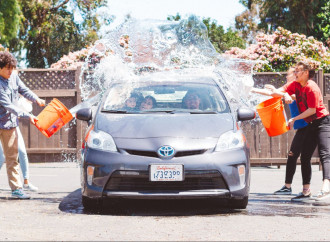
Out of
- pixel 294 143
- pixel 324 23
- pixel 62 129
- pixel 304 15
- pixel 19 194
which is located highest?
pixel 304 15

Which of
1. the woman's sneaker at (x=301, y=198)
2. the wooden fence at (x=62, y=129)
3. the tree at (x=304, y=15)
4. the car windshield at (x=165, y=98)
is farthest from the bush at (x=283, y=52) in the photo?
the tree at (x=304, y=15)

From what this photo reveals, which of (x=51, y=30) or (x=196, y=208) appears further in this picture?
(x=51, y=30)

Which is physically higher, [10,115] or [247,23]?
[247,23]

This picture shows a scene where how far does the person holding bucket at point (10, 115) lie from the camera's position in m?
7.77

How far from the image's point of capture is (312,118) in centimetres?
794

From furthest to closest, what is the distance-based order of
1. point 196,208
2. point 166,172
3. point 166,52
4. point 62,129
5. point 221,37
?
point 221,37, point 62,129, point 166,52, point 196,208, point 166,172

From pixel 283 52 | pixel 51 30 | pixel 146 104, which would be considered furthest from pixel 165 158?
pixel 51 30

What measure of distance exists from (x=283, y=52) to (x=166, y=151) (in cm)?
984

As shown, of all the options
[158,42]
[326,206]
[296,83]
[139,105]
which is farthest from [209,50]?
[326,206]

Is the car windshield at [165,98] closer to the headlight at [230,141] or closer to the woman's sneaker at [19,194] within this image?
the headlight at [230,141]

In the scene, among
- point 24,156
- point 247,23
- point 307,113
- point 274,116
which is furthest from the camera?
point 247,23

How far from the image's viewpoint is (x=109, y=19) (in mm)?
35625

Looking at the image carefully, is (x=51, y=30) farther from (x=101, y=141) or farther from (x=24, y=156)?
(x=101, y=141)

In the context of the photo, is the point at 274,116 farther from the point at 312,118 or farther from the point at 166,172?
the point at 166,172
